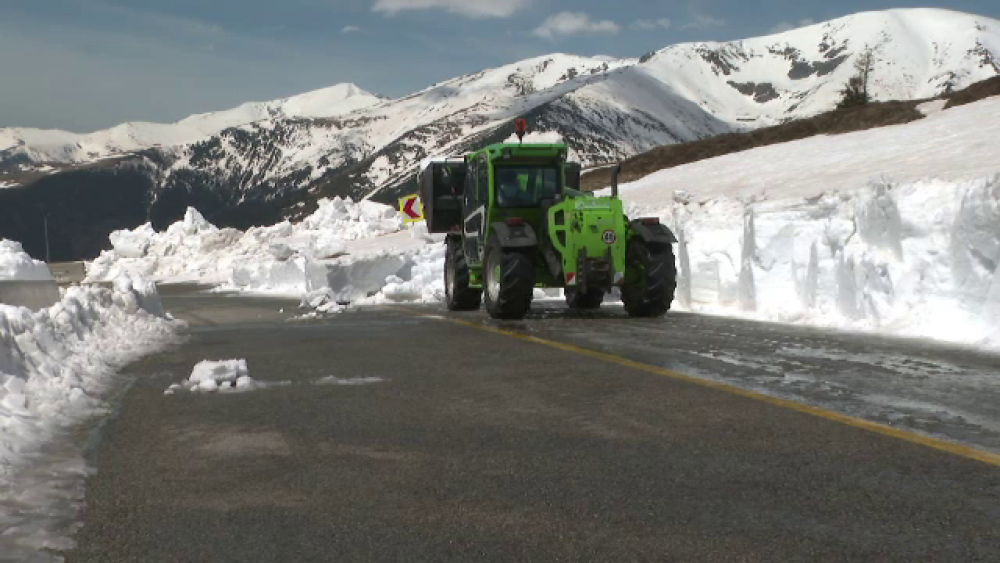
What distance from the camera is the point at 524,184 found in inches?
576

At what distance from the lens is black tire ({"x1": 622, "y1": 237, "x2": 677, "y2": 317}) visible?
13.5 metres

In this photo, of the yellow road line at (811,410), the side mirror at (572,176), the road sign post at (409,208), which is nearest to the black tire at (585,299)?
the side mirror at (572,176)

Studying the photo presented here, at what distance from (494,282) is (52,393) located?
25.6ft

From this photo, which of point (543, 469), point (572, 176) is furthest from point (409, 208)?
point (543, 469)

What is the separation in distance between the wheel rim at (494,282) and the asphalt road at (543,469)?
4.91 meters

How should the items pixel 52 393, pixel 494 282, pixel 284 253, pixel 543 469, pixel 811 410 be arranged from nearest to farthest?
pixel 543 469
pixel 811 410
pixel 52 393
pixel 494 282
pixel 284 253

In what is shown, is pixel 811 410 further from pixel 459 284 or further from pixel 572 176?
pixel 459 284

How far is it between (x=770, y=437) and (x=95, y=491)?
3386mm

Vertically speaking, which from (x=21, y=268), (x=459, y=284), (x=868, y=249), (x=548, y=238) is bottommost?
(x=459, y=284)

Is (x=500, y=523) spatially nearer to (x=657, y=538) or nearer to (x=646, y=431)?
(x=657, y=538)

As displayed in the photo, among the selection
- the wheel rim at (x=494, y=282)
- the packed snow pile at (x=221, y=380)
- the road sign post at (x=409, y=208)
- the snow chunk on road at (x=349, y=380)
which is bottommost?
the snow chunk on road at (x=349, y=380)

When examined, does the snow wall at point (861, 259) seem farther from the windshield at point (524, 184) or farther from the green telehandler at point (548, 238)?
the windshield at point (524, 184)

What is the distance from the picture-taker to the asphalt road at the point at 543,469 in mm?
3553

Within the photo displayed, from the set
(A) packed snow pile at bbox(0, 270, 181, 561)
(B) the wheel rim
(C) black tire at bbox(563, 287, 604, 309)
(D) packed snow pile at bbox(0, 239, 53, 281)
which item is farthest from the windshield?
(D) packed snow pile at bbox(0, 239, 53, 281)
